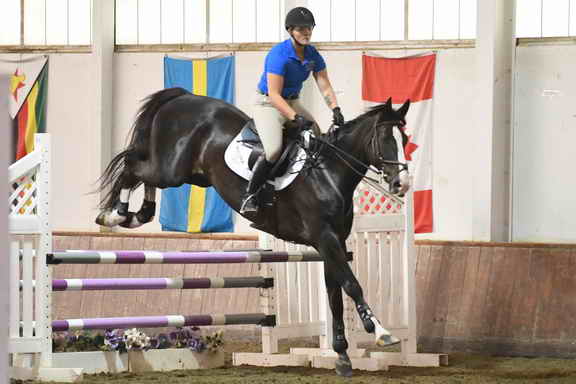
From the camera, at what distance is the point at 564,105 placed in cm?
1166

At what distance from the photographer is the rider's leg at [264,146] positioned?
561cm

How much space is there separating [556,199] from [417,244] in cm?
463

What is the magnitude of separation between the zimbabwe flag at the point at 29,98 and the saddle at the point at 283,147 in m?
7.86

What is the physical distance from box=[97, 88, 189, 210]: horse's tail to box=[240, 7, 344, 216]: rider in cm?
88

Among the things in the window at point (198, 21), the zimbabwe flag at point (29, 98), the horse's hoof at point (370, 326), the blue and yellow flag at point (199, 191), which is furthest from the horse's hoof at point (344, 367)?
the zimbabwe flag at point (29, 98)

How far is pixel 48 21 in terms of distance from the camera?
13.2 meters

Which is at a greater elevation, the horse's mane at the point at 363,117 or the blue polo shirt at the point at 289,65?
the blue polo shirt at the point at 289,65

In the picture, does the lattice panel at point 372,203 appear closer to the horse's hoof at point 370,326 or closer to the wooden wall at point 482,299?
the wooden wall at point 482,299

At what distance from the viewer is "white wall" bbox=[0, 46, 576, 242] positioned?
1170cm

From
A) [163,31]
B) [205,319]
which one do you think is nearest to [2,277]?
[205,319]

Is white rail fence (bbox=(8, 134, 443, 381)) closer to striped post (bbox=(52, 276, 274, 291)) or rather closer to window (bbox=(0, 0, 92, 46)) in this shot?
striped post (bbox=(52, 276, 274, 291))

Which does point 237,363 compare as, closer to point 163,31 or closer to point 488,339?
point 488,339

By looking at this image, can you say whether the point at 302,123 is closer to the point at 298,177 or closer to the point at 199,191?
the point at 298,177

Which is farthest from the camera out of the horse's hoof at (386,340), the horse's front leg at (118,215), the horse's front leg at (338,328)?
the horse's front leg at (118,215)
